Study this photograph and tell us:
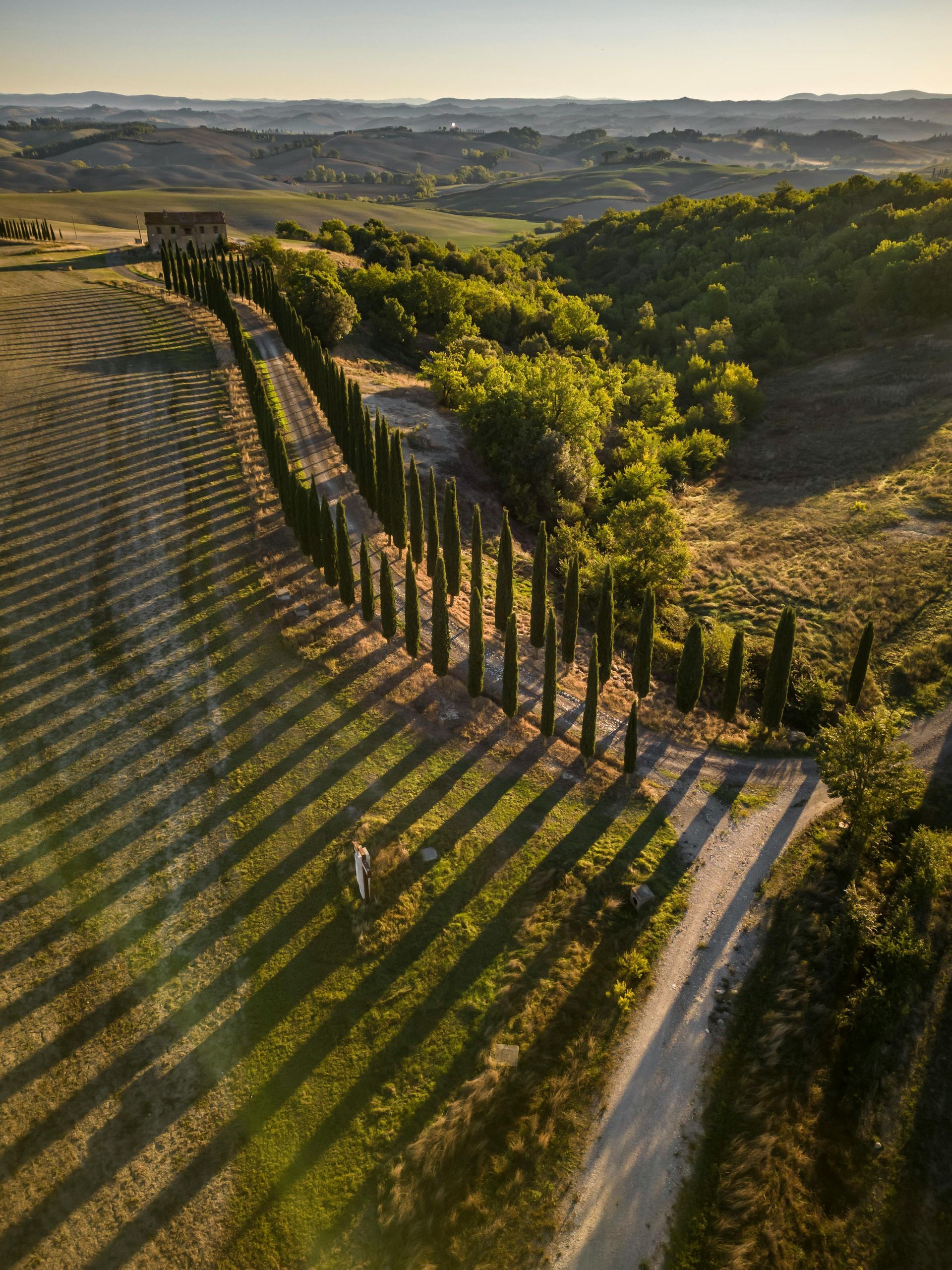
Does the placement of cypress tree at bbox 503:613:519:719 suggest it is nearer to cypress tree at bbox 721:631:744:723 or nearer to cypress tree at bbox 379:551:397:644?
cypress tree at bbox 379:551:397:644

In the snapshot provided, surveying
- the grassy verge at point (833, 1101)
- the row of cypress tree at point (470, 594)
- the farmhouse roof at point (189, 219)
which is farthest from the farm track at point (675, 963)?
the farmhouse roof at point (189, 219)

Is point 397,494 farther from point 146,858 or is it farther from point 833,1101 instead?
point 833,1101

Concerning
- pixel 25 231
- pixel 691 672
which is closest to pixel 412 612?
pixel 691 672

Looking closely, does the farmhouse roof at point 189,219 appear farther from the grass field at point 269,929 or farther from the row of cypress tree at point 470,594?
the grass field at point 269,929

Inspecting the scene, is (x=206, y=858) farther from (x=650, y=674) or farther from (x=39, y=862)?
(x=650, y=674)

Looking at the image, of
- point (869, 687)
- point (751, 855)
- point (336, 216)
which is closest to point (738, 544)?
point (869, 687)
